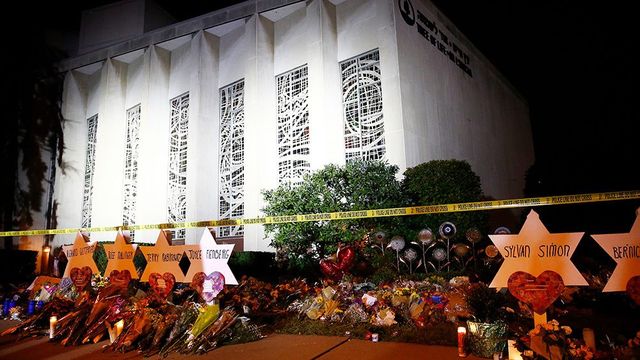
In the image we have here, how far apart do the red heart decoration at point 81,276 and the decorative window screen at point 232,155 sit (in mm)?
7545

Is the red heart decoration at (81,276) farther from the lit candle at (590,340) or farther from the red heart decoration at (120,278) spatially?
the lit candle at (590,340)

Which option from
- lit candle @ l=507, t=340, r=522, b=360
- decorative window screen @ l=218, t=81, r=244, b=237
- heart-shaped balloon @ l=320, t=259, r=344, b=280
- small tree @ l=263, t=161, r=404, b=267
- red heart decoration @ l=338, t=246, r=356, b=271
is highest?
decorative window screen @ l=218, t=81, r=244, b=237

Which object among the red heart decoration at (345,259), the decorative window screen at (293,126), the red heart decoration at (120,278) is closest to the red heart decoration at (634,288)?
the red heart decoration at (345,259)

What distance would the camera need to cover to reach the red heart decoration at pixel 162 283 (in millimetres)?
5840

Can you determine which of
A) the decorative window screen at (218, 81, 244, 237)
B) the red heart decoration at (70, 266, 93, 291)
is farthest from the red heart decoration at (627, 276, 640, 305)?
the decorative window screen at (218, 81, 244, 237)

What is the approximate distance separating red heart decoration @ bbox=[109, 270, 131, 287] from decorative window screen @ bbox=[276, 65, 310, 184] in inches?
285

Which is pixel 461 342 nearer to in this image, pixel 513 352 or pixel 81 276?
pixel 513 352

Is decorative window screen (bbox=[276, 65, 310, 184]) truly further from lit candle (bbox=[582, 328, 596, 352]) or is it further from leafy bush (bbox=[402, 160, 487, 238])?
lit candle (bbox=[582, 328, 596, 352])

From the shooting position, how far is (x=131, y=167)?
1847cm

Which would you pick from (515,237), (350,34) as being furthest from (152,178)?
(515,237)

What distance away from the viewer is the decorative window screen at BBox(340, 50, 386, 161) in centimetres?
1245

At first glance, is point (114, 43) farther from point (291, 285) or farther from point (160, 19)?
point (291, 285)

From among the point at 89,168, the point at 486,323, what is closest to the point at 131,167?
the point at 89,168

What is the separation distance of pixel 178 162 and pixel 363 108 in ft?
28.0
